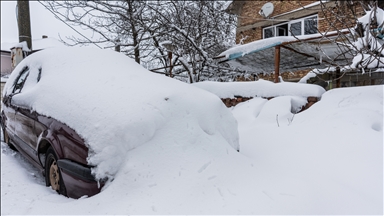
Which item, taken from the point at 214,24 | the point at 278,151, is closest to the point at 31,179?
the point at 278,151

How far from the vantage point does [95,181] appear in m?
2.21

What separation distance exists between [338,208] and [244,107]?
11.3ft

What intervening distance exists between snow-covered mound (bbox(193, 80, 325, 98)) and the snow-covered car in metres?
2.52

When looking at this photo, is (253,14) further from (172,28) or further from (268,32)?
(172,28)

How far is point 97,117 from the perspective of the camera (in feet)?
7.61

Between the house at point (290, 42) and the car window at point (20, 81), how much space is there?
4562mm

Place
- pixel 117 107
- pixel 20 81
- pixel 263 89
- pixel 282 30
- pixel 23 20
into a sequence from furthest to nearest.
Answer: pixel 282 30 → pixel 23 20 → pixel 263 89 → pixel 20 81 → pixel 117 107

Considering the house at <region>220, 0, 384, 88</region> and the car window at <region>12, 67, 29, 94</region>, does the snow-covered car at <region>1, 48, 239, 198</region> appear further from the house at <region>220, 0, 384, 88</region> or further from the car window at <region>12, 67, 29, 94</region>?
the house at <region>220, 0, 384, 88</region>

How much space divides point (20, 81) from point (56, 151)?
2.26m

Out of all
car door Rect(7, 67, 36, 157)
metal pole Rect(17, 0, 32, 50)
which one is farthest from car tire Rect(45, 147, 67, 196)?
metal pole Rect(17, 0, 32, 50)

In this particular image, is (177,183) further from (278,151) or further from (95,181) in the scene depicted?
(278,151)

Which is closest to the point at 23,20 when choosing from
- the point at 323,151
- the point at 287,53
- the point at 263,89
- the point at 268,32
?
the point at 263,89

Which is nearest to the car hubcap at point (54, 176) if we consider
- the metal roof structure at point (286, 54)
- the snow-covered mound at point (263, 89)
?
the snow-covered mound at point (263, 89)

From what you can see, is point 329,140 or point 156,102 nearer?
point 156,102
